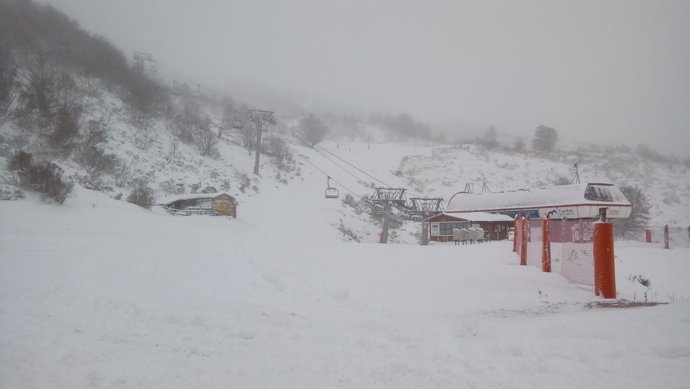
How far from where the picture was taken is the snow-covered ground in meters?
3.38

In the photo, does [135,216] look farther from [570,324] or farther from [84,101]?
[84,101]

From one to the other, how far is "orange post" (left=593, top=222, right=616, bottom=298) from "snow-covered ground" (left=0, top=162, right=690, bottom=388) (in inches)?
12.3

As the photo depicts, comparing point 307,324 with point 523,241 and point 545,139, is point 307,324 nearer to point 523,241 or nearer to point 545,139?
point 523,241

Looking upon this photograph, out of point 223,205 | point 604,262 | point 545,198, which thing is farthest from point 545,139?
point 604,262

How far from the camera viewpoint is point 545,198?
34.2 m

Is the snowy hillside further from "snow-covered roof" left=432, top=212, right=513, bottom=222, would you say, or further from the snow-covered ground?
"snow-covered roof" left=432, top=212, right=513, bottom=222

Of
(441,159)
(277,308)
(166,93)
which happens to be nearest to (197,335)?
(277,308)

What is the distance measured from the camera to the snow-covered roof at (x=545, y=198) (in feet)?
103

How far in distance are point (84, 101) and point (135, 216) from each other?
2227 centimetres

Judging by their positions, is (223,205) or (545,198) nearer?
(223,205)

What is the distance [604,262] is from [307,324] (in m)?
5.73

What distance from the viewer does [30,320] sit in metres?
4.48

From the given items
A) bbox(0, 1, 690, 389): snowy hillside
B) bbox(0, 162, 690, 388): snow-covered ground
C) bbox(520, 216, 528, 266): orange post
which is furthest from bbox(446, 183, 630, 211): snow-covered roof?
bbox(520, 216, 528, 266): orange post

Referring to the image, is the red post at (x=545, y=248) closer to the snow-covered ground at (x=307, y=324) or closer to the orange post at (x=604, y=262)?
the snow-covered ground at (x=307, y=324)
